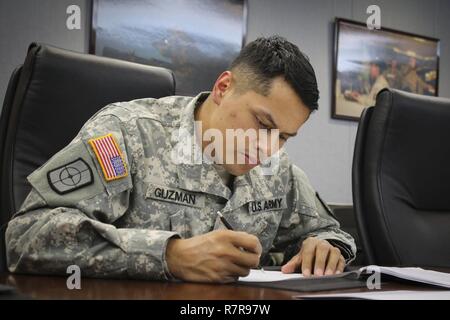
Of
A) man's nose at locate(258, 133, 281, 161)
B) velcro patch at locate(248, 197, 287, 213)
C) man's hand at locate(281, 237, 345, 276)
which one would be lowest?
man's hand at locate(281, 237, 345, 276)

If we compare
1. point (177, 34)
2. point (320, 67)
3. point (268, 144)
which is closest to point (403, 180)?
point (268, 144)

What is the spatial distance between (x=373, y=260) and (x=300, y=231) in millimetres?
236

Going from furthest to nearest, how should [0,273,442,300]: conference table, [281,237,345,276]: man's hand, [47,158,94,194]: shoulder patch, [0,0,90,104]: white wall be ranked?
[0,0,90,104]: white wall < [281,237,345,276]: man's hand < [47,158,94,194]: shoulder patch < [0,273,442,300]: conference table

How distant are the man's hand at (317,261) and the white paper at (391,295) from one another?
0.98 ft

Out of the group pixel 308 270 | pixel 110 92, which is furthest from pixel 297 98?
pixel 110 92

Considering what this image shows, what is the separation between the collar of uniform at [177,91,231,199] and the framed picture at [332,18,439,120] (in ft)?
7.93

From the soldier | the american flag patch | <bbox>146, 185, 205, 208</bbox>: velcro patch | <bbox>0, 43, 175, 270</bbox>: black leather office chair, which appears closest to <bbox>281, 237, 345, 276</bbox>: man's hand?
the soldier

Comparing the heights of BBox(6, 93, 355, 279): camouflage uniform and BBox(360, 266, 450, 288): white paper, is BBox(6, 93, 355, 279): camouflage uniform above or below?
above

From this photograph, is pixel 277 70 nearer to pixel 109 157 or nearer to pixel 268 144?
pixel 268 144

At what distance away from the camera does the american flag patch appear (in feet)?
3.84

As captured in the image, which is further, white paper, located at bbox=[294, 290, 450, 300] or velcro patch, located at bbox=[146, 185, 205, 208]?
velcro patch, located at bbox=[146, 185, 205, 208]

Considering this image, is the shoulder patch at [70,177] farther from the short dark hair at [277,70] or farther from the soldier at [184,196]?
the short dark hair at [277,70]

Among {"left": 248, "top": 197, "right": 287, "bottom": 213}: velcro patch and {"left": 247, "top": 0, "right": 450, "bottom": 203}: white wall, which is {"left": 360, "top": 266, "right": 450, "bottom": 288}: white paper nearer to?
{"left": 248, "top": 197, "right": 287, "bottom": 213}: velcro patch

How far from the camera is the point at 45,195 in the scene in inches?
42.8
